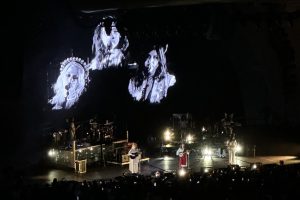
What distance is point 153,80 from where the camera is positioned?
2636cm


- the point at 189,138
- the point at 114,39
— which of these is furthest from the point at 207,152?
the point at 114,39

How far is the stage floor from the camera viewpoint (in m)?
18.5

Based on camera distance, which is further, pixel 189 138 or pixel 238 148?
pixel 189 138

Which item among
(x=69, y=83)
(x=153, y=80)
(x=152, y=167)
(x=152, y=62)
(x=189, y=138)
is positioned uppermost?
(x=152, y=62)

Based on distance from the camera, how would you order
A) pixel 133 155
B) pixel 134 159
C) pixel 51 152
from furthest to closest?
pixel 51 152 → pixel 134 159 → pixel 133 155

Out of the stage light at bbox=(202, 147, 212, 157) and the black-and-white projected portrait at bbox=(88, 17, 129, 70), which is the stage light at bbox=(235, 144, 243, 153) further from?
the black-and-white projected portrait at bbox=(88, 17, 129, 70)

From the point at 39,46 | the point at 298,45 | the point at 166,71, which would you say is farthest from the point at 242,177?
the point at 166,71

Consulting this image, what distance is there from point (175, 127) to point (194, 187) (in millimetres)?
13737

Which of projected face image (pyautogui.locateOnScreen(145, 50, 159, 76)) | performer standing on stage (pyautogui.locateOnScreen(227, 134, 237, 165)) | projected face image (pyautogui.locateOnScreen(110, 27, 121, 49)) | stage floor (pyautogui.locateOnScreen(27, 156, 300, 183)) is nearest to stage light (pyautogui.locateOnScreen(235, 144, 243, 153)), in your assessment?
stage floor (pyautogui.locateOnScreen(27, 156, 300, 183))

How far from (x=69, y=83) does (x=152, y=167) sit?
209 inches

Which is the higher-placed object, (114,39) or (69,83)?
(114,39)

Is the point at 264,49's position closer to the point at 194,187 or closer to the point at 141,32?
the point at 141,32

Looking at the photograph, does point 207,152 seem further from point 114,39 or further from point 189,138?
point 114,39

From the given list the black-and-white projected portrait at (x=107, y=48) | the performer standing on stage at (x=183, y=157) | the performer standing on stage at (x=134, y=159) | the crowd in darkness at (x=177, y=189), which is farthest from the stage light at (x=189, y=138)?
the crowd in darkness at (x=177, y=189)
